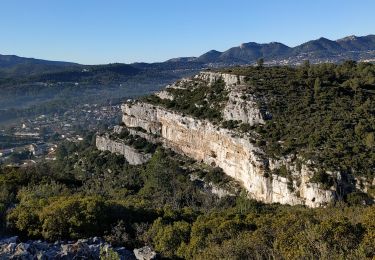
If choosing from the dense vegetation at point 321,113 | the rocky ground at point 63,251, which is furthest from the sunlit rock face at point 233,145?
the rocky ground at point 63,251

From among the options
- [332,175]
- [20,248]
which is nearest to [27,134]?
[332,175]

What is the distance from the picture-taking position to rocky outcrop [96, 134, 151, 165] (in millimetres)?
88000

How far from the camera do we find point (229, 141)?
237ft

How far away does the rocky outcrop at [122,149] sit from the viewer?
88000 mm

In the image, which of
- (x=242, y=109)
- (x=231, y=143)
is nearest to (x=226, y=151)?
(x=231, y=143)

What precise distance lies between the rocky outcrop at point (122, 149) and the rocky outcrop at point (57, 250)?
188 feet

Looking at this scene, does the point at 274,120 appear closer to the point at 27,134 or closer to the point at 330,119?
the point at 330,119

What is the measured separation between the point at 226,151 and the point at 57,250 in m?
46.7

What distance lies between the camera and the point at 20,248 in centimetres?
2705

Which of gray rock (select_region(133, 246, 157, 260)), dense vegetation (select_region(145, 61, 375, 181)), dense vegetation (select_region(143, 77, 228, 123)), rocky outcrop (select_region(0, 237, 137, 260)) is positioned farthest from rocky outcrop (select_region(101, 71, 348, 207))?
rocky outcrop (select_region(0, 237, 137, 260))

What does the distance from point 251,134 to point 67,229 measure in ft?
129

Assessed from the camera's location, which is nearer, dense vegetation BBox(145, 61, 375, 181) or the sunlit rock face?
the sunlit rock face

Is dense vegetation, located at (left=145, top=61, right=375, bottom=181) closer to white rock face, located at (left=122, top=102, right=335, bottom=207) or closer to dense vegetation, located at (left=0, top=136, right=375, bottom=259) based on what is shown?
white rock face, located at (left=122, top=102, right=335, bottom=207)

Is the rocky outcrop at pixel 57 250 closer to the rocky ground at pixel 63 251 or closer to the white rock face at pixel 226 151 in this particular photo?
the rocky ground at pixel 63 251
